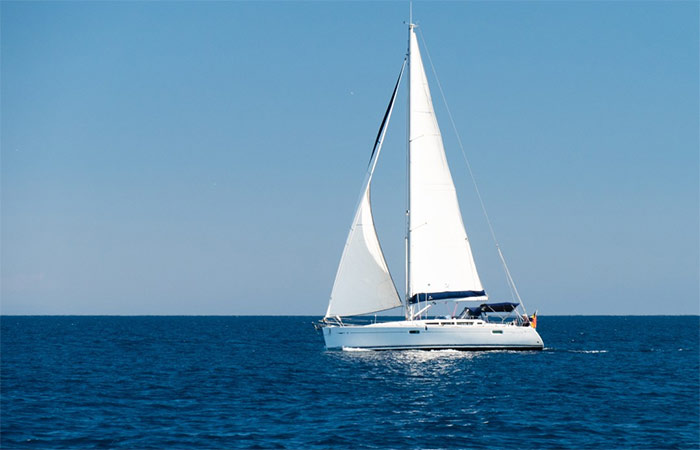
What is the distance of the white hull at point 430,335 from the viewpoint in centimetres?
4381

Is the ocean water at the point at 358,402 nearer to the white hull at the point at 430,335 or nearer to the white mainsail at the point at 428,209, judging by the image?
the white hull at the point at 430,335

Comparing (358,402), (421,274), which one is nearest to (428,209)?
(421,274)

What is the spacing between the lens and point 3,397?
30.5 metres

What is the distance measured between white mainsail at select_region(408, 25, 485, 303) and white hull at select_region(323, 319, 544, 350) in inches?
A: 111

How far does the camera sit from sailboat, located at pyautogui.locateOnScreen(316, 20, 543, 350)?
4438 centimetres

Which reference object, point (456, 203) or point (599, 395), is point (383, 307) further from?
point (599, 395)

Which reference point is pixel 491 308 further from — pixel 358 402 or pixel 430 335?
pixel 358 402

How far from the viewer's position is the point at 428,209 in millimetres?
47000

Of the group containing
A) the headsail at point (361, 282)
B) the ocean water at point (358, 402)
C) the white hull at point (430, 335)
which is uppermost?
the headsail at point (361, 282)

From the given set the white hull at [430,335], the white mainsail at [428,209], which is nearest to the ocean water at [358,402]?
the white hull at [430,335]

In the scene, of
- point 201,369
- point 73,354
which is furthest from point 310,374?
point 73,354

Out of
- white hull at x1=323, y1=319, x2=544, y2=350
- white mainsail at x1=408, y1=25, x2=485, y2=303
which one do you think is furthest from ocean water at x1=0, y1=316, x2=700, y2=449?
white mainsail at x1=408, y1=25, x2=485, y2=303

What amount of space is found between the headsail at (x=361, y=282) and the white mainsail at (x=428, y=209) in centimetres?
184

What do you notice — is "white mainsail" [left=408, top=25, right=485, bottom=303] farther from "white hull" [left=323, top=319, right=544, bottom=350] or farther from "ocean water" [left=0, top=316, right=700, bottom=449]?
"ocean water" [left=0, top=316, right=700, bottom=449]
